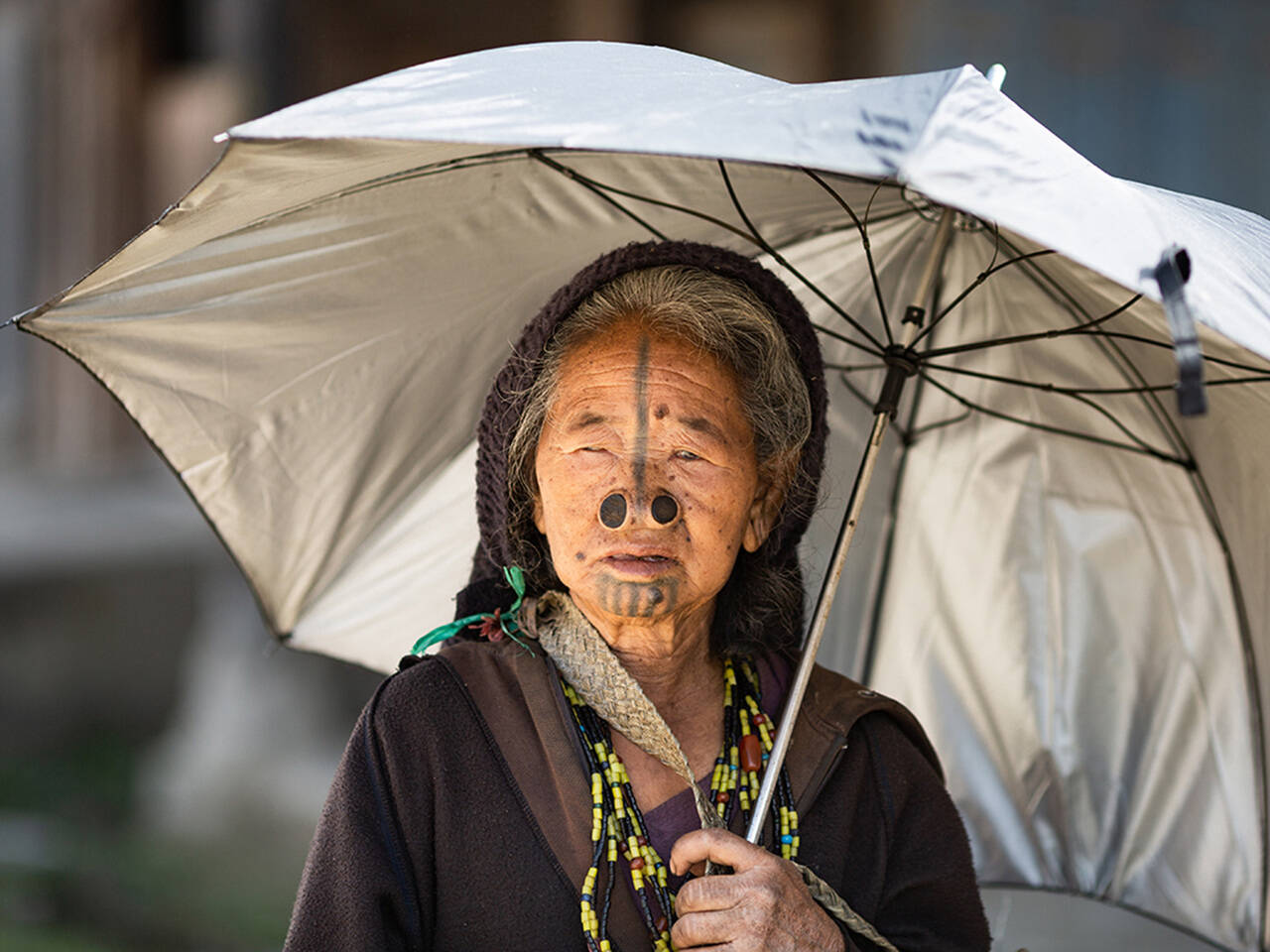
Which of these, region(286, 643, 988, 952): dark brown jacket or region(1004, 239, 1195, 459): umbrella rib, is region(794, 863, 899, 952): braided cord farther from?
region(1004, 239, 1195, 459): umbrella rib

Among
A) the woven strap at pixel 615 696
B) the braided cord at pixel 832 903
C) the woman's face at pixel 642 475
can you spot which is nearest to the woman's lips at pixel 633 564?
the woman's face at pixel 642 475

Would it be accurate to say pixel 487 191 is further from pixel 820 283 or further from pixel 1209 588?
pixel 1209 588

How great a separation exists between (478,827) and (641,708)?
10.2 inches

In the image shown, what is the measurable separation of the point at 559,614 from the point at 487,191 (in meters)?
0.66

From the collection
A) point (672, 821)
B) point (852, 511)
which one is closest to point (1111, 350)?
point (852, 511)

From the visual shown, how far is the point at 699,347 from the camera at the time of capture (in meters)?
1.98

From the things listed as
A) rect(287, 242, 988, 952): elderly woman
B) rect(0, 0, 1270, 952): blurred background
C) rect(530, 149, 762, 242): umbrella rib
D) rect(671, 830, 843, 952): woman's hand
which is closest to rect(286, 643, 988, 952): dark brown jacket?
rect(287, 242, 988, 952): elderly woman

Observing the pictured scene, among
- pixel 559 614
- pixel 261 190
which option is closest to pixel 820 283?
pixel 559 614

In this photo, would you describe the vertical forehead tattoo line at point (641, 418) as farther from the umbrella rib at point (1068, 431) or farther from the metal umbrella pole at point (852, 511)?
the umbrella rib at point (1068, 431)

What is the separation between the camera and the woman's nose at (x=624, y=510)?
188 cm

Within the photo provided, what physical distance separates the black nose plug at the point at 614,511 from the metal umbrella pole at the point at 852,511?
13.7 inches

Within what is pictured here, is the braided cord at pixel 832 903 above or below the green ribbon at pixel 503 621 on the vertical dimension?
below

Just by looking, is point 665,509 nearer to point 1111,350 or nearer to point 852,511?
point 852,511

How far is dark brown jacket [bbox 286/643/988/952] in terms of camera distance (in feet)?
5.87
